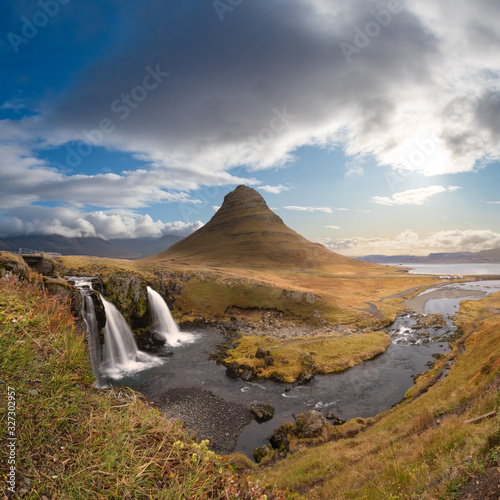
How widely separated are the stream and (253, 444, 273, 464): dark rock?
0.73 metres

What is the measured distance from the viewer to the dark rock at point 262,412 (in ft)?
83.8

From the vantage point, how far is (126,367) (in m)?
36.4

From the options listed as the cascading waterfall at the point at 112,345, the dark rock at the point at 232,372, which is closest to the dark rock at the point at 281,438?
the dark rock at the point at 232,372

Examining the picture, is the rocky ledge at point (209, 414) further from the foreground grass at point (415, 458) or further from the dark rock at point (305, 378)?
the dark rock at point (305, 378)

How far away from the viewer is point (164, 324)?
53094 millimetres

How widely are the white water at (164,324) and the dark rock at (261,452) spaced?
99.1 feet

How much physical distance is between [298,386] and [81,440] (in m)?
32.2

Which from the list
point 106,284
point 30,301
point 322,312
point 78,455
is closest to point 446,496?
point 78,455

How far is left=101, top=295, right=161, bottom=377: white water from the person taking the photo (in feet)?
119

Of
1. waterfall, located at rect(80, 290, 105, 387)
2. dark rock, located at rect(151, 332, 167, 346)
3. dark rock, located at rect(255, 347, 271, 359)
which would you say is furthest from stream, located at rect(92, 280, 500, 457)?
dark rock, located at rect(255, 347, 271, 359)

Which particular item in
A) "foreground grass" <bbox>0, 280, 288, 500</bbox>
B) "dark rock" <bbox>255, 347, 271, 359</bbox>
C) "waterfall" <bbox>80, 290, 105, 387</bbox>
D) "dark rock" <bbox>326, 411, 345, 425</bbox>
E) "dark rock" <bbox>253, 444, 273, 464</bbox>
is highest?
"foreground grass" <bbox>0, 280, 288, 500</bbox>

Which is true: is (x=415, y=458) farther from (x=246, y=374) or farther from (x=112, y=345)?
(x=112, y=345)

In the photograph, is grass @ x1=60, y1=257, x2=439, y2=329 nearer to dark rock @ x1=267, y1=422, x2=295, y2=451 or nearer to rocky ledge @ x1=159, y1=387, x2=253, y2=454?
rocky ledge @ x1=159, y1=387, x2=253, y2=454

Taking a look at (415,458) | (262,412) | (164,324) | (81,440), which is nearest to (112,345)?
(164,324)
